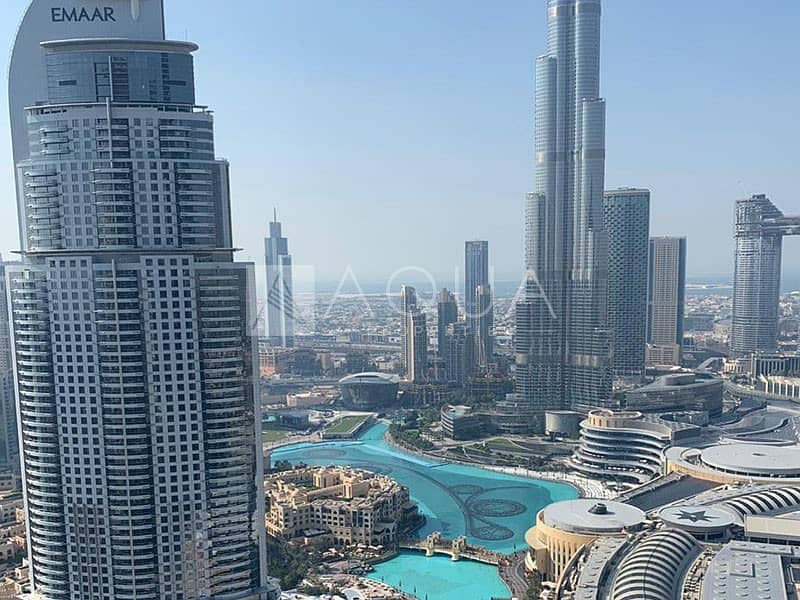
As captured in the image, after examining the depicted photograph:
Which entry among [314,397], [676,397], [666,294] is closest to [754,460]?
[676,397]

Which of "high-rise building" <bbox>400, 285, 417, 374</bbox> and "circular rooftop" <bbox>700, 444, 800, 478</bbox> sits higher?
"high-rise building" <bbox>400, 285, 417, 374</bbox>

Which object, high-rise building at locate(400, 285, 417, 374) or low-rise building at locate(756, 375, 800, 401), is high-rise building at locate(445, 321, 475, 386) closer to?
high-rise building at locate(400, 285, 417, 374)

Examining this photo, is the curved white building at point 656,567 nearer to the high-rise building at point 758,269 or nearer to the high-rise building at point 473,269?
the high-rise building at point 473,269

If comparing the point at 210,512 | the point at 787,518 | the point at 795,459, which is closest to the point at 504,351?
the point at 795,459

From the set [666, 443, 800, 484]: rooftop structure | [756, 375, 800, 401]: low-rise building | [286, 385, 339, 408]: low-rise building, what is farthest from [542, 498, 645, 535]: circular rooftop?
[756, 375, 800, 401]: low-rise building

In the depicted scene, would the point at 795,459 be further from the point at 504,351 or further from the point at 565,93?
the point at 504,351

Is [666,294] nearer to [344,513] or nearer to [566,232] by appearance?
[566,232]
